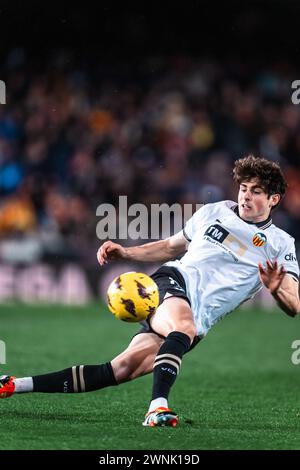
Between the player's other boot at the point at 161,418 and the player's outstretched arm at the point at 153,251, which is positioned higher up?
the player's outstretched arm at the point at 153,251

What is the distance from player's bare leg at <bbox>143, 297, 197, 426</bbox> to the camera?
5.40 metres

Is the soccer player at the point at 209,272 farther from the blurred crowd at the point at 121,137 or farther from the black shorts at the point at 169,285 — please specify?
the blurred crowd at the point at 121,137

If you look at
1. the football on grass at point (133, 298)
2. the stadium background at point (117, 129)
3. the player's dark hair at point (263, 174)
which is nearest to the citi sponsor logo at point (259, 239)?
the player's dark hair at point (263, 174)

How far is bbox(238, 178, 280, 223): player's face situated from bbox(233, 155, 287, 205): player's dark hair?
0.03m

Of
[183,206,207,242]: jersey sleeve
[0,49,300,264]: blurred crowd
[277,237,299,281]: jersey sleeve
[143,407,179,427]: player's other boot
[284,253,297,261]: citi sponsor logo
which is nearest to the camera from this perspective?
[143,407,179,427]: player's other boot

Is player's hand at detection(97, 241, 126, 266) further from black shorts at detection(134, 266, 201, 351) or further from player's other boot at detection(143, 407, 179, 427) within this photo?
player's other boot at detection(143, 407, 179, 427)

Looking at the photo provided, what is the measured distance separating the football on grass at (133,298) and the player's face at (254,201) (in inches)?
32.4

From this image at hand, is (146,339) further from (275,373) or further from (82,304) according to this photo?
(82,304)

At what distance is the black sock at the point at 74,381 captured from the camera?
6.04 metres

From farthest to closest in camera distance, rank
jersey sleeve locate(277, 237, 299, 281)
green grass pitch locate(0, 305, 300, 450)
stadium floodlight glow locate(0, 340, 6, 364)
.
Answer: stadium floodlight glow locate(0, 340, 6, 364) < jersey sleeve locate(277, 237, 299, 281) < green grass pitch locate(0, 305, 300, 450)

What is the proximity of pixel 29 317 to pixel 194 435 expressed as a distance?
340 inches

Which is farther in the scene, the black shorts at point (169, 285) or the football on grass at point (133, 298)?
the black shorts at point (169, 285)

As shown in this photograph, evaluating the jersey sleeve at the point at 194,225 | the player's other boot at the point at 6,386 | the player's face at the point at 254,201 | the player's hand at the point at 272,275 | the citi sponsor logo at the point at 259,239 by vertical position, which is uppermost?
the player's face at the point at 254,201

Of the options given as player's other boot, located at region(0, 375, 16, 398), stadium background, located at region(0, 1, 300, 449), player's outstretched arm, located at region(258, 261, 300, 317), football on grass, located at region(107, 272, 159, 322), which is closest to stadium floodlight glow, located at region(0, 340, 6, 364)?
stadium background, located at region(0, 1, 300, 449)
